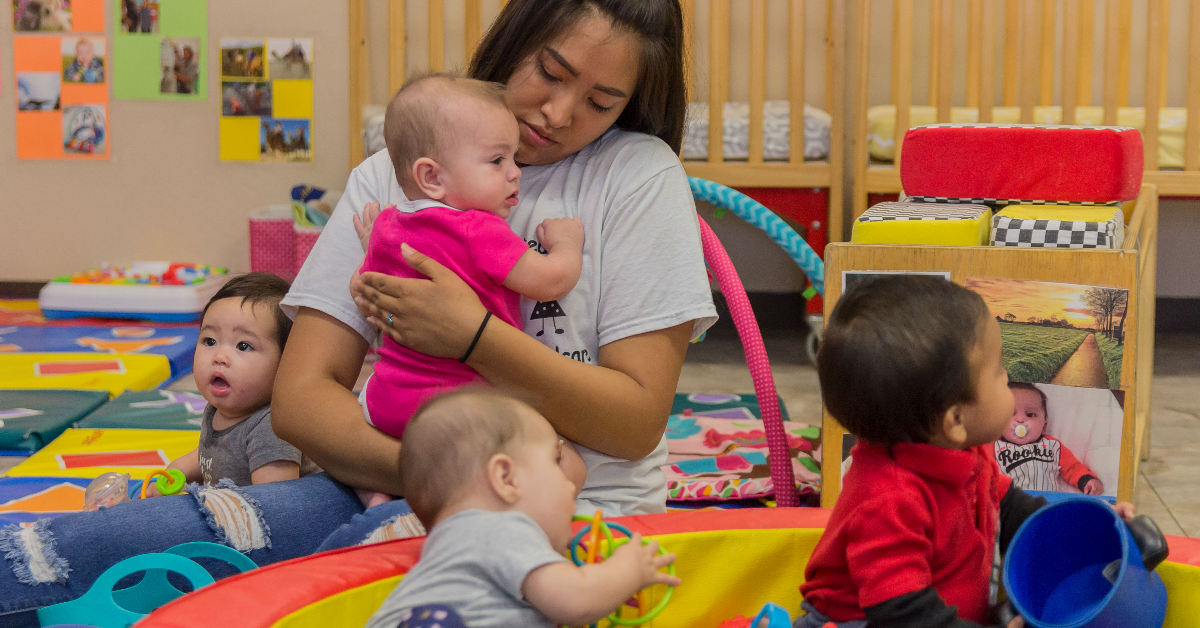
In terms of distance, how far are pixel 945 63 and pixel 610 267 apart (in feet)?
6.97

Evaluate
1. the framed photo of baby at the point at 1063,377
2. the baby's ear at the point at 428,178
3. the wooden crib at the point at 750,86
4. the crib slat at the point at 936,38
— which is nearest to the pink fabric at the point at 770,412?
the framed photo of baby at the point at 1063,377

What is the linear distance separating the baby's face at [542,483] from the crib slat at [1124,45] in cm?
267

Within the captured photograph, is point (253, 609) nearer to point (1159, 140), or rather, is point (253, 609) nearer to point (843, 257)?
point (843, 257)

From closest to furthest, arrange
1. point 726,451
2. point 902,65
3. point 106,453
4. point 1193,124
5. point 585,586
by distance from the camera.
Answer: point 585,586 < point 106,453 < point 726,451 < point 1193,124 < point 902,65

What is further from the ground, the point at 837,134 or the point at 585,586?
the point at 837,134

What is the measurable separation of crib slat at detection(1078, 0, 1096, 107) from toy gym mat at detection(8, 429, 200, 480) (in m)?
2.55

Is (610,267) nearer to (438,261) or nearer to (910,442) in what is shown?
(438,261)

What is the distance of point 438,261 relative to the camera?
106cm

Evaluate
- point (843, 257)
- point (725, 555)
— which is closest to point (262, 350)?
point (725, 555)

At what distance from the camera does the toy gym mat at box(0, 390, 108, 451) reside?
2.01m

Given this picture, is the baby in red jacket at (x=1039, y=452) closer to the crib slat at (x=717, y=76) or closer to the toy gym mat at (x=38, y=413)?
the crib slat at (x=717, y=76)

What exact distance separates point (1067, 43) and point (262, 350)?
2439 mm

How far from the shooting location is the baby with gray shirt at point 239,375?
1.34 m

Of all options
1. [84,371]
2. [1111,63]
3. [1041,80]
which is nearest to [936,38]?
[1041,80]
